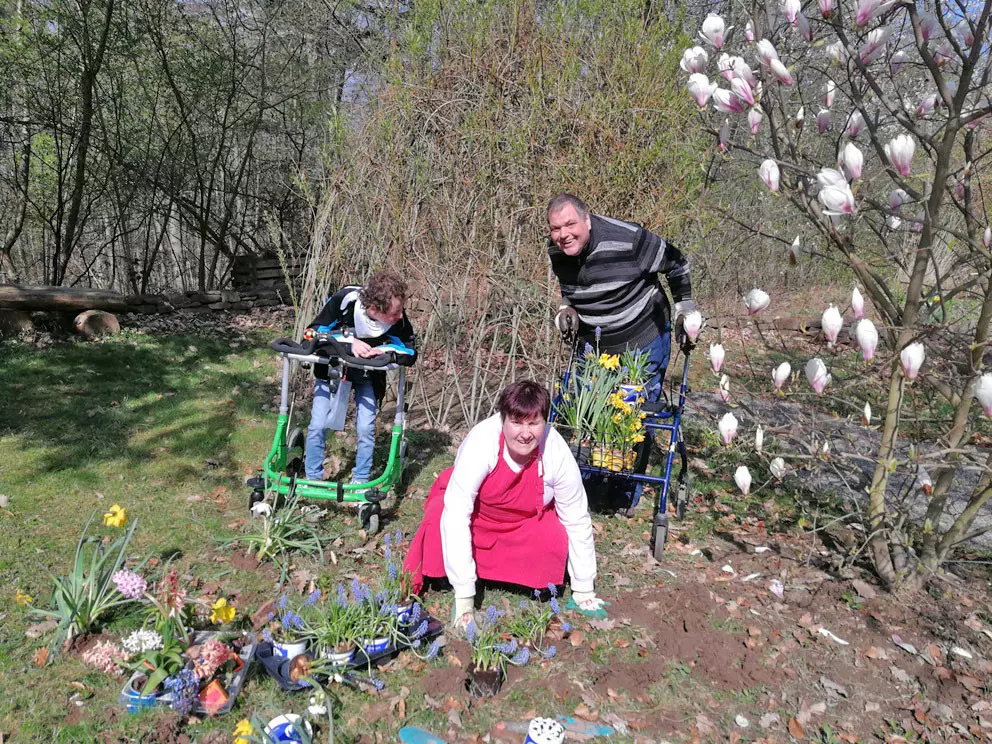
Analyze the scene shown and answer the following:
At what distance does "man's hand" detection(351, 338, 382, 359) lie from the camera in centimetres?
369

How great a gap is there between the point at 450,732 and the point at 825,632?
178cm

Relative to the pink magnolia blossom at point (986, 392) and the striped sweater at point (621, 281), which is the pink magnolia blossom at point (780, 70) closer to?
the pink magnolia blossom at point (986, 392)

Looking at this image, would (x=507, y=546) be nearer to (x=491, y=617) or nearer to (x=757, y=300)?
(x=491, y=617)

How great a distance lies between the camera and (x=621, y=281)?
388cm

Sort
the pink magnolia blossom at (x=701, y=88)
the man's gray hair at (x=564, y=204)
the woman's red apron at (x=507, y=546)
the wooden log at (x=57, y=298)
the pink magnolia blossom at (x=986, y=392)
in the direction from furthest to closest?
the wooden log at (x=57, y=298) → the man's gray hair at (x=564, y=204) → the woman's red apron at (x=507, y=546) → the pink magnolia blossom at (x=701, y=88) → the pink magnolia blossom at (x=986, y=392)

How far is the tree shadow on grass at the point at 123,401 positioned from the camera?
4898 mm

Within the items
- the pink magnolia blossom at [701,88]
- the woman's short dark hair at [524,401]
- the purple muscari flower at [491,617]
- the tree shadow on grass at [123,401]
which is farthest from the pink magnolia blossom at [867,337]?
the tree shadow on grass at [123,401]

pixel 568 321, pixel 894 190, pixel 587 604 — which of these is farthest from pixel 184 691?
pixel 894 190

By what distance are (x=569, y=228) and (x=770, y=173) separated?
129 cm

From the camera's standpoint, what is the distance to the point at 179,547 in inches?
142

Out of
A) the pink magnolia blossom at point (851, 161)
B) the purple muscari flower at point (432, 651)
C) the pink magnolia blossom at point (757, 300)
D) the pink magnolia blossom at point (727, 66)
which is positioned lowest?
the purple muscari flower at point (432, 651)

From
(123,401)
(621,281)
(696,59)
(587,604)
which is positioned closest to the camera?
(696,59)

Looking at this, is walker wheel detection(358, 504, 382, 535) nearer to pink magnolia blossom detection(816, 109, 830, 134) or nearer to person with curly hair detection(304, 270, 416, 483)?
person with curly hair detection(304, 270, 416, 483)

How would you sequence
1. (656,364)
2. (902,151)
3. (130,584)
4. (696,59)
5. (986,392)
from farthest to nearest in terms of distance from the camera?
1. (656,364)
2. (696,59)
3. (130,584)
4. (902,151)
5. (986,392)
